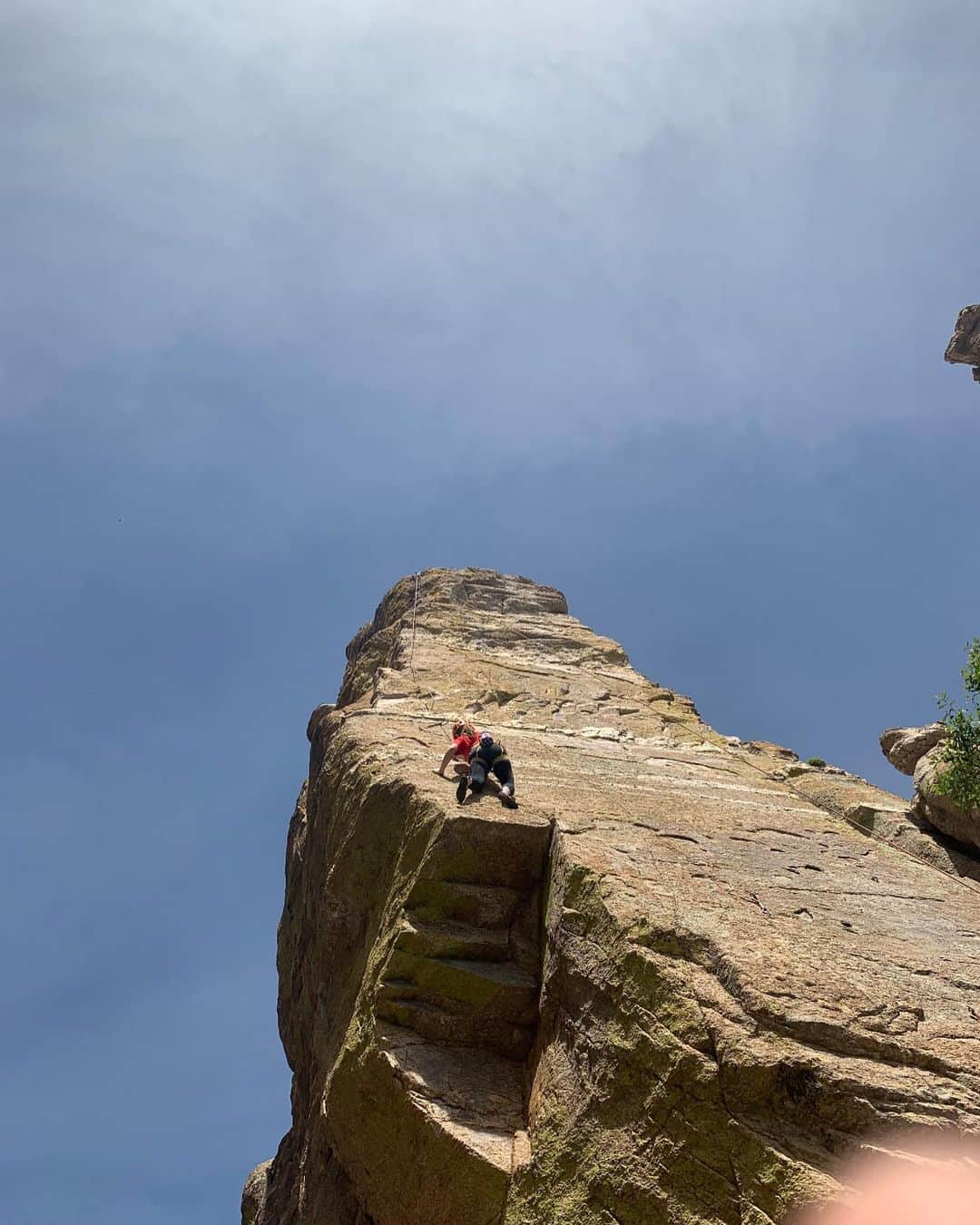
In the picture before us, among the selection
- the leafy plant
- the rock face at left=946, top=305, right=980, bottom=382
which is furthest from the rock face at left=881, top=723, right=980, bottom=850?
the rock face at left=946, top=305, right=980, bottom=382

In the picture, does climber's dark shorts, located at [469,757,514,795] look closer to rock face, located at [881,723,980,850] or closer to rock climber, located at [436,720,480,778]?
rock climber, located at [436,720,480,778]

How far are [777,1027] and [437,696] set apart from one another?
1326 centimetres

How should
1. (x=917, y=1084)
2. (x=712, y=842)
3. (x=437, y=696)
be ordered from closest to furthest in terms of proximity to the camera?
(x=917, y=1084) < (x=712, y=842) < (x=437, y=696)

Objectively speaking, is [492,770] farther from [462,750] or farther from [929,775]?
[929,775]

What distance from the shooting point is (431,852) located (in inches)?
504

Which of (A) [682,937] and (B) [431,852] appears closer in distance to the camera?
(A) [682,937]

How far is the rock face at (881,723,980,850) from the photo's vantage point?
1688cm

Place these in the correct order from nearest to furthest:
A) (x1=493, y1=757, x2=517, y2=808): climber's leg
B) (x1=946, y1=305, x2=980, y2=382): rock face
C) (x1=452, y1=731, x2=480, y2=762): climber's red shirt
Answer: (x1=493, y1=757, x2=517, y2=808): climber's leg < (x1=452, y1=731, x2=480, y2=762): climber's red shirt < (x1=946, y1=305, x2=980, y2=382): rock face

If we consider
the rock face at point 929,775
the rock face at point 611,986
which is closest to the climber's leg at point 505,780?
the rock face at point 611,986

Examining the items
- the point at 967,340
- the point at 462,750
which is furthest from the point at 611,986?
the point at 967,340

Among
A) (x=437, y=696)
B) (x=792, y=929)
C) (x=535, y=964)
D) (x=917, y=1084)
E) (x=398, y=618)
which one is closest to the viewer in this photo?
(x=917, y=1084)

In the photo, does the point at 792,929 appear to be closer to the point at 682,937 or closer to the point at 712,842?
the point at 682,937

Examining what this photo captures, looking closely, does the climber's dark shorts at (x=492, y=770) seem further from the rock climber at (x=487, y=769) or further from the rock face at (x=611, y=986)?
the rock face at (x=611, y=986)

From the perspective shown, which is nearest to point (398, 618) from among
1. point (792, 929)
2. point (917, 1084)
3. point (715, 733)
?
point (715, 733)
